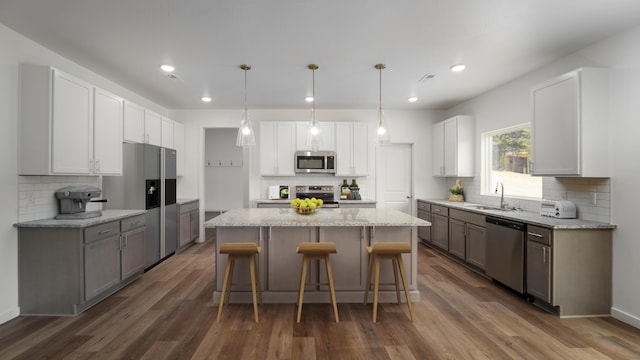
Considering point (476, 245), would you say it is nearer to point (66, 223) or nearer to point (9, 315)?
point (66, 223)

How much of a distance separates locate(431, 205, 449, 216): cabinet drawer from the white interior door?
0.76 meters

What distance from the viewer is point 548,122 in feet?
10.7

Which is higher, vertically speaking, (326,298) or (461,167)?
(461,167)

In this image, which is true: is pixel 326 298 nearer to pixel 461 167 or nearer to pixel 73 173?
pixel 73 173

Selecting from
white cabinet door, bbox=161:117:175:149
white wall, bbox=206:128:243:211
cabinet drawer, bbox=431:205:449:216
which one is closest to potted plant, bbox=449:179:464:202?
cabinet drawer, bbox=431:205:449:216

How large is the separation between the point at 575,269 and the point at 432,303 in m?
1.38

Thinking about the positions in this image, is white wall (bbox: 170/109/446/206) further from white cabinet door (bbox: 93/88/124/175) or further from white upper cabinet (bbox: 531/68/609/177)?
white upper cabinet (bbox: 531/68/609/177)

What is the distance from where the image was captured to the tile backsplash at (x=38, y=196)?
293cm

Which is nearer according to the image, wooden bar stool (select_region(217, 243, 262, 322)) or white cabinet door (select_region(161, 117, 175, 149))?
wooden bar stool (select_region(217, 243, 262, 322))

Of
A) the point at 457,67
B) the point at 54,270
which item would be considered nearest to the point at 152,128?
the point at 54,270

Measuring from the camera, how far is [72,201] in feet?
10.8

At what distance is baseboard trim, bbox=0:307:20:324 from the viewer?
274 centimetres

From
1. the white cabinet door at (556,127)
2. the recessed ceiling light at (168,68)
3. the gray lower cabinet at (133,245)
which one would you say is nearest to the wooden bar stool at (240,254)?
the gray lower cabinet at (133,245)

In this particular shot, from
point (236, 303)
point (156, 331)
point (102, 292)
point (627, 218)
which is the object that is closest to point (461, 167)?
point (627, 218)
